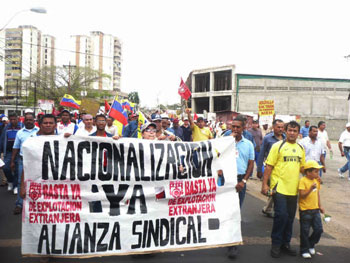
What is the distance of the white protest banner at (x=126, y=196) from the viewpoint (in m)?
3.72

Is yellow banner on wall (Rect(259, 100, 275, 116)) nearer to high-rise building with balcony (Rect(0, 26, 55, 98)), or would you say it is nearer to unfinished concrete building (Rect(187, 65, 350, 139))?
unfinished concrete building (Rect(187, 65, 350, 139))

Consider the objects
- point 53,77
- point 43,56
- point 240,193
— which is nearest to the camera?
point 240,193

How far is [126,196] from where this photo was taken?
13.0 feet

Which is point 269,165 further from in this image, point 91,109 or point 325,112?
point 325,112

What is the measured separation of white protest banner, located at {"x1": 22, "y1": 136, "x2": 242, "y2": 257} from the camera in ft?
12.2

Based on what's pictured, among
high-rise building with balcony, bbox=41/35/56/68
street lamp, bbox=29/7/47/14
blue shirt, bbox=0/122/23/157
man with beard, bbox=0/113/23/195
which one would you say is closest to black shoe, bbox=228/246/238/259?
man with beard, bbox=0/113/23/195

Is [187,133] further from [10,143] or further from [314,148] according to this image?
[10,143]

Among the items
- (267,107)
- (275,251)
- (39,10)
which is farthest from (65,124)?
(267,107)

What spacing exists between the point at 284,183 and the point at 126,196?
6.75 feet

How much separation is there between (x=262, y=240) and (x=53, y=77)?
157ft

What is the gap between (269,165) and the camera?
14.5ft

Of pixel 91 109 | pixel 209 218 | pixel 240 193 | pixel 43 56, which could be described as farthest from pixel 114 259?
pixel 43 56

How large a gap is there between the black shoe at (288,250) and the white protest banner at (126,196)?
759 mm

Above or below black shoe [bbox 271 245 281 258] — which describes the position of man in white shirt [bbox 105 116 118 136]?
above
